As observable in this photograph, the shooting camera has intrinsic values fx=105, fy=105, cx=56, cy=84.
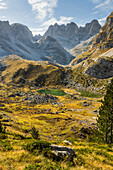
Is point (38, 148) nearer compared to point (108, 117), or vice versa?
point (38, 148)

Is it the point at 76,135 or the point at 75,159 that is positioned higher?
the point at 75,159

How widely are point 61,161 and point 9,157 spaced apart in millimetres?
5838

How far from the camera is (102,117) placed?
33406mm

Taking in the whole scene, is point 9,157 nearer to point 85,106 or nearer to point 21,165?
point 21,165

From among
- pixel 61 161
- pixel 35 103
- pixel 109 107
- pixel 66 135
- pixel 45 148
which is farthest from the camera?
pixel 35 103

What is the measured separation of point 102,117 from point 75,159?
23.0 metres

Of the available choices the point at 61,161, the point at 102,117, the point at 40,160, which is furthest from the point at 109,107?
the point at 40,160

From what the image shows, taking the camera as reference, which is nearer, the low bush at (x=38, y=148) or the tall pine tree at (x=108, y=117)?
the low bush at (x=38, y=148)

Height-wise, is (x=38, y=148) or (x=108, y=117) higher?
(x=38, y=148)

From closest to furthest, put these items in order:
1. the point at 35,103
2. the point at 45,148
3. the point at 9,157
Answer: the point at 9,157 → the point at 45,148 → the point at 35,103

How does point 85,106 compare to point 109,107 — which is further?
point 85,106

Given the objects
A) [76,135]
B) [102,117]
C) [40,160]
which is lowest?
[76,135]

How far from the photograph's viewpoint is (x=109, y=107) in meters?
31.5

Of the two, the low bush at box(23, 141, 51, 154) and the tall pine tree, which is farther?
the tall pine tree
